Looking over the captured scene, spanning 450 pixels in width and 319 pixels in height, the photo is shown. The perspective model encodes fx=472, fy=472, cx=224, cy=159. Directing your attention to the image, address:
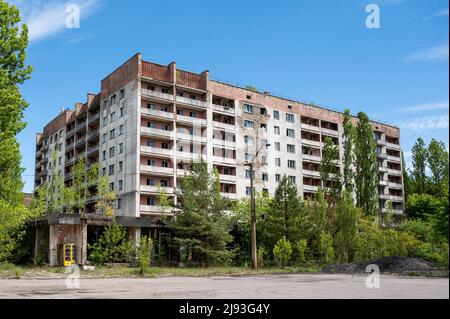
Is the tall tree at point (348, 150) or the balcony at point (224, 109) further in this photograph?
the balcony at point (224, 109)

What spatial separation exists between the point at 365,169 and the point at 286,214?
26.1 m

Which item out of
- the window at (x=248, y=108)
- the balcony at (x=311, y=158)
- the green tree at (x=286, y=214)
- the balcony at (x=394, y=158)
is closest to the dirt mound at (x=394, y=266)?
the green tree at (x=286, y=214)

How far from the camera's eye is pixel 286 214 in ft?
126

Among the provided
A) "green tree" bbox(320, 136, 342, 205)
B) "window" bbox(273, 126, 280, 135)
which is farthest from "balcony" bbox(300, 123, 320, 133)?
"green tree" bbox(320, 136, 342, 205)

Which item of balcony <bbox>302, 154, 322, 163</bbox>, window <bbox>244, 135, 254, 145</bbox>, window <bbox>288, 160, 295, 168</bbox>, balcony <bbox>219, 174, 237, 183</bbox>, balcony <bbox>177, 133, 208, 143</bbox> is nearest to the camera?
balcony <bbox>177, 133, 208, 143</bbox>

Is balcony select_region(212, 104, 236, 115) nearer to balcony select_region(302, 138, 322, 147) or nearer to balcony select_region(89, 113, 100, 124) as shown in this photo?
balcony select_region(302, 138, 322, 147)

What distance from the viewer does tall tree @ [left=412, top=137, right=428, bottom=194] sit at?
2746 inches

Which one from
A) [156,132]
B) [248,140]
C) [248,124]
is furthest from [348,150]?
[156,132]

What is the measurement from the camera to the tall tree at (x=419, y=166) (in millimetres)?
69750

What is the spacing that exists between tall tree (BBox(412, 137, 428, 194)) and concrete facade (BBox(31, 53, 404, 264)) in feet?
39.8

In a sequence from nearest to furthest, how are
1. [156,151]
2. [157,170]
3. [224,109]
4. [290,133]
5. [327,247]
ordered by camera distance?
[327,247] < [157,170] < [156,151] < [224,109] < [290,133]

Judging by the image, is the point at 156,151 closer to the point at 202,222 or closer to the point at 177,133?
the point at 177,133

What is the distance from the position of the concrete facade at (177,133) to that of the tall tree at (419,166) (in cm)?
1214

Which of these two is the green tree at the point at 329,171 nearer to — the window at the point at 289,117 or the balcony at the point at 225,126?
the balcony at the point at 225,126
